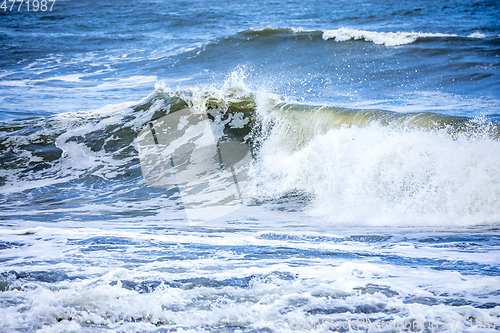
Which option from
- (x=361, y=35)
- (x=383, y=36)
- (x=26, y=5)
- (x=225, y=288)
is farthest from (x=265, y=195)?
(x=26, y=5)

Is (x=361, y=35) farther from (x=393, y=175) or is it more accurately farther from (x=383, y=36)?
(x=393, y=175)

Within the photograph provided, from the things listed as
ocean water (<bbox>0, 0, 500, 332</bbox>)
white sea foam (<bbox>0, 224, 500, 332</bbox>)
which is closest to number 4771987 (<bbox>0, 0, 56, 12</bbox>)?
ocean water (<bbox>0, 0, 500, 332</bbox>)

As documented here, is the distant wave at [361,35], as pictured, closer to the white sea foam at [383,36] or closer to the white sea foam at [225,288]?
the white sea foam at [383,36]

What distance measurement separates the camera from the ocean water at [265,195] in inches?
120

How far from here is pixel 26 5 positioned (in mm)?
30031

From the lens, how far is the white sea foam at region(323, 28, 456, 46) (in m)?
15.7

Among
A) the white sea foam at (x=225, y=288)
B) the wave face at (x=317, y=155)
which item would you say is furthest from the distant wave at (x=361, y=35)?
the white sea foam at (x=225, y=288)

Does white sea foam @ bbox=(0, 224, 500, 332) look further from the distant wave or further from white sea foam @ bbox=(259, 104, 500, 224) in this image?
the distant wave

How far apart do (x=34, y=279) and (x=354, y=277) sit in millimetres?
2440

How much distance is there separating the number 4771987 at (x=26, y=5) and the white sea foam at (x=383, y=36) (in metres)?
20.1

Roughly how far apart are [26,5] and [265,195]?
2978cm

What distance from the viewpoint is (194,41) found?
2042 centimetres

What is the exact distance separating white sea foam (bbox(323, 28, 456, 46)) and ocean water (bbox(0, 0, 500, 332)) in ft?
0.38

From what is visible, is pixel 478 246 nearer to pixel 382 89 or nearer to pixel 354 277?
pixel 354 277
